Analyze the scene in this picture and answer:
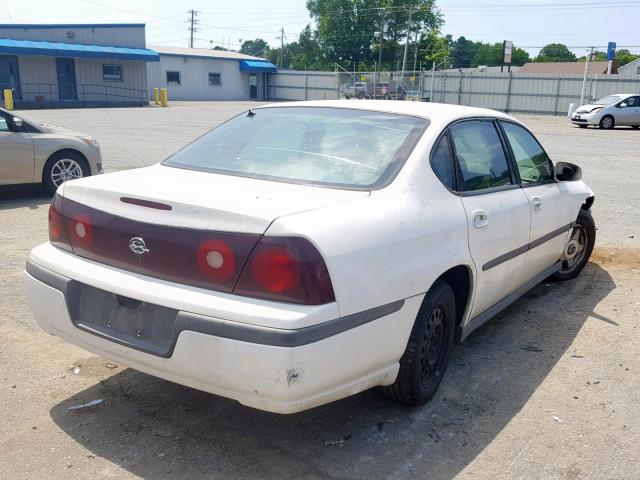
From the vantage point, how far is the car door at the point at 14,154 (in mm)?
8305

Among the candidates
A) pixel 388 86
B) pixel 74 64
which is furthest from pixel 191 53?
pixel 388 86

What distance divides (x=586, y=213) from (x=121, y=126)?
19.3 metres

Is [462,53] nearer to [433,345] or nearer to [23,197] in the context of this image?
[23,197]

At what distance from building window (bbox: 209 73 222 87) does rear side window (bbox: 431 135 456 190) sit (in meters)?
50.8

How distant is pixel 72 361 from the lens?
12.8 ft

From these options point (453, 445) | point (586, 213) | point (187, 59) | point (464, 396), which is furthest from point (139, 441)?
point (187, 59)

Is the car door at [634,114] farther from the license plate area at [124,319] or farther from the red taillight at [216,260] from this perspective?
the license plate area at [124,319]

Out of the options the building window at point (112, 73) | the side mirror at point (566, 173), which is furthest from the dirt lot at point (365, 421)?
the building window at point (112, 73)

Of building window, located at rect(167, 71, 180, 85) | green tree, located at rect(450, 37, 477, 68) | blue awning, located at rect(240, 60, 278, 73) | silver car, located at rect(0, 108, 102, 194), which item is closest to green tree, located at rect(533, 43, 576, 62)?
green tree, located at rect(450, 37, 477, 68)

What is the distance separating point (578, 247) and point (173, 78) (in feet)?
156

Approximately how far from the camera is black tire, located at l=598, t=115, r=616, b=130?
26.3 metres

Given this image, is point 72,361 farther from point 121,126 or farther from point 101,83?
point 101,83

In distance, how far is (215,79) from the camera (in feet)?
171

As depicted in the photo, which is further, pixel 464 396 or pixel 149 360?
pixel 464 396
